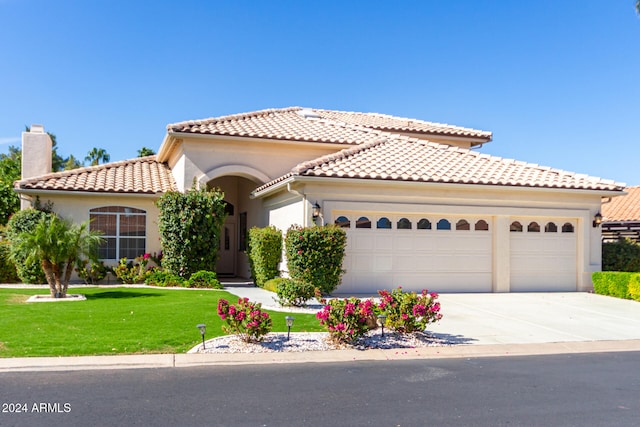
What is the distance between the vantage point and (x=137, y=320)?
11.2m

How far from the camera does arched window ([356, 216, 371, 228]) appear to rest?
16547 millimetres

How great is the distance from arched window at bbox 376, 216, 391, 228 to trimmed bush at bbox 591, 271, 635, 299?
6.79 meters

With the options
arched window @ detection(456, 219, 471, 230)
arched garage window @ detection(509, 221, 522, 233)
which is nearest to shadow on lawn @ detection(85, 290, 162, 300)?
arched window @ detection(456, 219, 471, 230)

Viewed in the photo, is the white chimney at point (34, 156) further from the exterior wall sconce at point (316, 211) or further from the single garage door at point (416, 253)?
the single garage door at point (416, 253)

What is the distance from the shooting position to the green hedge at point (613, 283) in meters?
16.6

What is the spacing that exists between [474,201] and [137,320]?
1052cm

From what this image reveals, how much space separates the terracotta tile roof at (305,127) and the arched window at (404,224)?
17.9ft

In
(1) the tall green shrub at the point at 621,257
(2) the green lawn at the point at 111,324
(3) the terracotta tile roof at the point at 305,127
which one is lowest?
(2) the green lawn at the point at 111,324

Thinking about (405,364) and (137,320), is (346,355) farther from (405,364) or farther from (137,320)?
(137,320)

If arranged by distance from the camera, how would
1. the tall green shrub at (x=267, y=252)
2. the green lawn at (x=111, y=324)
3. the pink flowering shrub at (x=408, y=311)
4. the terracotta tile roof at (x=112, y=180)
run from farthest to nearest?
1. the terracotta tile roof at (x=112, y=180)
2. the tall green shrub at (x=267, y=252)
3. the pink flowering shrub at (x=408, y=311)
4. the green lawn at (x=111, y=324)

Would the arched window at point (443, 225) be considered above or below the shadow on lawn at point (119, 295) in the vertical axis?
above

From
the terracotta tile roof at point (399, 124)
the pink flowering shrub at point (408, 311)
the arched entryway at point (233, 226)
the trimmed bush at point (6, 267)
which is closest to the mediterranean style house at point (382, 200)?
the arched entryway at point (233, 226)

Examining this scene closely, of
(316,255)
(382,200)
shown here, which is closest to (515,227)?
(382,200)

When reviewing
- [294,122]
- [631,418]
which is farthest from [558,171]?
[631,418]
